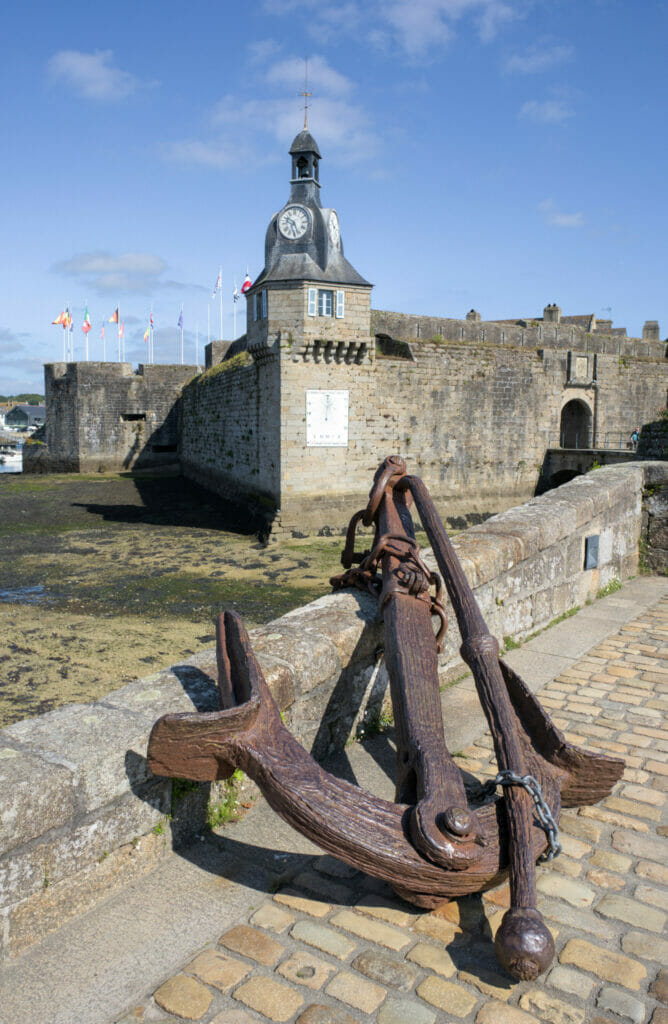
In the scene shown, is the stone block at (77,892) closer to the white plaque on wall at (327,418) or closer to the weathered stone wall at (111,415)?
the white plaque on wall at (327,418)

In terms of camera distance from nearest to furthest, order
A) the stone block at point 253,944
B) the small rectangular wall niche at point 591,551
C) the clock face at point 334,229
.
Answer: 1. the stone block at point 253,944
2. the small rectangular wall niche at point 591,551
3. the clock face at point 334,229

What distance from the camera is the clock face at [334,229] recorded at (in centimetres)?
1866

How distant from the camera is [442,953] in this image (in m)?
1.94

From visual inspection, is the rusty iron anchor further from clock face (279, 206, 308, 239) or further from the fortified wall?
clock face (279, 206, 308, 239)

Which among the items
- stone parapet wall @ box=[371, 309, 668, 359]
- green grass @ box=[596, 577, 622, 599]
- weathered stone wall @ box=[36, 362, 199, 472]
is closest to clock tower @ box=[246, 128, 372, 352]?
stone parapet wall @ box=[371, 309, 668, 359]

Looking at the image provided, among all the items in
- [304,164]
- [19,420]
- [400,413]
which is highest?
[304,164]

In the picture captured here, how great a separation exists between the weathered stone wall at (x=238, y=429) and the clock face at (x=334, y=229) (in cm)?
357

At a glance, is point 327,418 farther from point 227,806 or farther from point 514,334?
point 227,806

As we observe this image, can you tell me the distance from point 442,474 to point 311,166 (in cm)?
943

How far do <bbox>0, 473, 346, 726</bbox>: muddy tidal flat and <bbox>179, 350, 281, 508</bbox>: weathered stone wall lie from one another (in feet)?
3.79

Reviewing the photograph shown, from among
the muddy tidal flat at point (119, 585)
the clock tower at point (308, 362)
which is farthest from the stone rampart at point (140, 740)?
the clock tower at point (308, 362)

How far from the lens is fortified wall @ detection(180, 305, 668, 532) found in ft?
57.5

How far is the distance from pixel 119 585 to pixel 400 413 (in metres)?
9.73

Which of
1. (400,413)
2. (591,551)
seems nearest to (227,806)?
(591,551)
